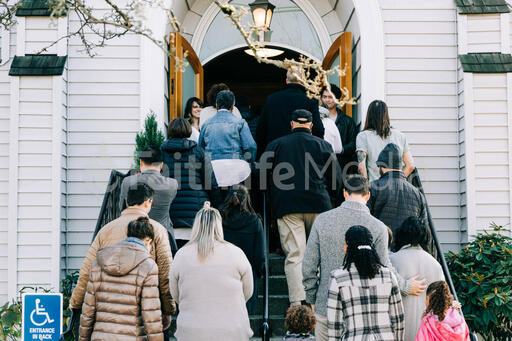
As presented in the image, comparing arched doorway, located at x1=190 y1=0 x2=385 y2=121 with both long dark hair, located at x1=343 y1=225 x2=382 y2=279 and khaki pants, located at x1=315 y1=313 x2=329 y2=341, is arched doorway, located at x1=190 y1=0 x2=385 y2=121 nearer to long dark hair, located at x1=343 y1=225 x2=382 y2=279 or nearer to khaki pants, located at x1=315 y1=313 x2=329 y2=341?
khaki pants, located at x1=315 y1=313 x2=329 y2=341

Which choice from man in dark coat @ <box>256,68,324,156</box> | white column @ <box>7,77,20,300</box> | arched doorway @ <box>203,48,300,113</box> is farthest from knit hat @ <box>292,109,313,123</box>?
arched doorway @ <box>203,48,300,113</box>

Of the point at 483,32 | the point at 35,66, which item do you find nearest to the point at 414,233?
the point at 483,32

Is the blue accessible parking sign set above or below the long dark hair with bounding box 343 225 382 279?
below

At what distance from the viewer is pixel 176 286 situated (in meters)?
5.08

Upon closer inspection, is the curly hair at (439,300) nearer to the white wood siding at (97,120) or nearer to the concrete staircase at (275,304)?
the concrete staircase at (275,304)

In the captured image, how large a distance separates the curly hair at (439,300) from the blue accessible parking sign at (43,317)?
3.15 metres

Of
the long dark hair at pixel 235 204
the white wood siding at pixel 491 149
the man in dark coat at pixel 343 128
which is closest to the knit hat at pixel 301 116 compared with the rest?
the long dark hair at pixel 235 204

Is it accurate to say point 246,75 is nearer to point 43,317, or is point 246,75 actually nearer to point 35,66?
point 35,66

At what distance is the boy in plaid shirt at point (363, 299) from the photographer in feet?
15.3

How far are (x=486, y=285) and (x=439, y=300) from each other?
2626 mm

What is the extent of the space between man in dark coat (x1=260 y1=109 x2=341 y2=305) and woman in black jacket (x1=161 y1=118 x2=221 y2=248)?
0.57m

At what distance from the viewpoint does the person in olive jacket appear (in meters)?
4.88

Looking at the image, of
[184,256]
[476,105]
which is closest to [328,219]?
[184,256]

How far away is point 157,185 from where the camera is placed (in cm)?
620
